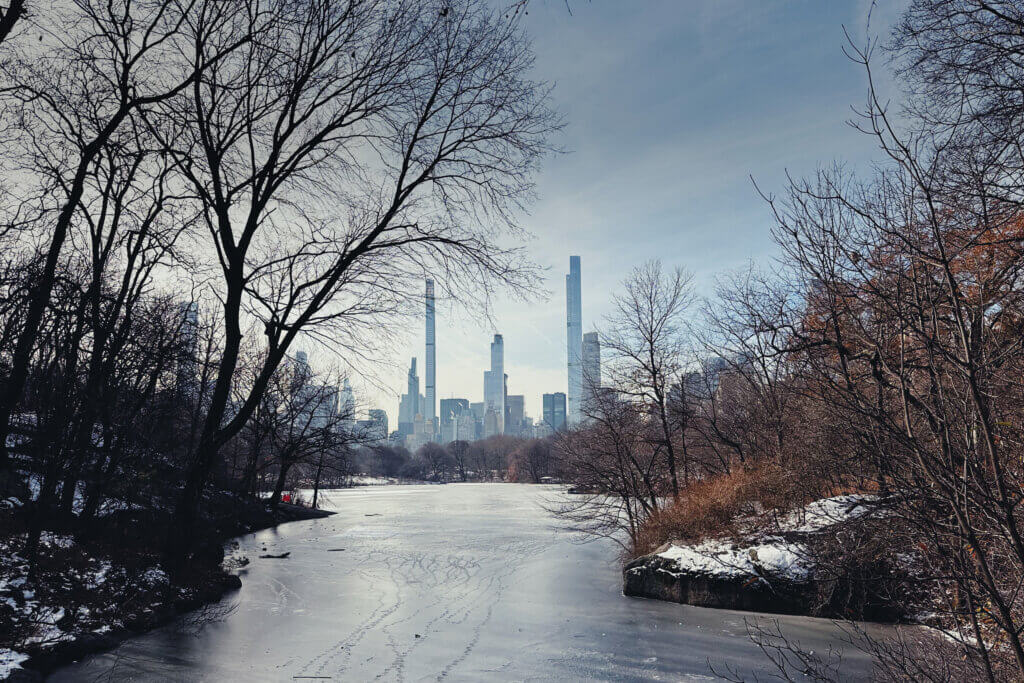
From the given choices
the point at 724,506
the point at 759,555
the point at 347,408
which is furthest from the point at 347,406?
the point at 759,555

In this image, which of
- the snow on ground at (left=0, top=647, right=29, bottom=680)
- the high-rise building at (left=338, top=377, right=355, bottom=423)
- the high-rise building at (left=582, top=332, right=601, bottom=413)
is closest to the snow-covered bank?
the high-rise building at (left=582, top=332, right=601, bottom=413)

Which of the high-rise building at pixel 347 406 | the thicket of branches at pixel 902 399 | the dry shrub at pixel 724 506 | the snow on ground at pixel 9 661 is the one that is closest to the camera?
the thicket of branches at pixel 902 399

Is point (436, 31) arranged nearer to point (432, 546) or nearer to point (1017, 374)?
Answer: point (1017, 374)

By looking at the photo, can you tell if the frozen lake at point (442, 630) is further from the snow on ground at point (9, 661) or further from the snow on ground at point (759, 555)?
the snow on ground at point (759, 555)

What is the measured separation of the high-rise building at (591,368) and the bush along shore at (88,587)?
1052 centimetres

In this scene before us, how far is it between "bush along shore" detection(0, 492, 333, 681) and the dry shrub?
390 inches

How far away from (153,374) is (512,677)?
8.98 metres

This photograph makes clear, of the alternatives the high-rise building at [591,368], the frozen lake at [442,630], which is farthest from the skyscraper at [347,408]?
the high-rise building at [591,368]

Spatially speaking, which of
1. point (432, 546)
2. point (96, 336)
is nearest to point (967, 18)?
point (96, 336)

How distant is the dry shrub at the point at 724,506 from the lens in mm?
13281

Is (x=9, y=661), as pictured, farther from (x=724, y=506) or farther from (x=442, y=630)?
(x=724, y=506)

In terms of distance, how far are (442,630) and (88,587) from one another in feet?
18.4

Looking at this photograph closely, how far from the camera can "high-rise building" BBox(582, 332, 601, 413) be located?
1899 cm

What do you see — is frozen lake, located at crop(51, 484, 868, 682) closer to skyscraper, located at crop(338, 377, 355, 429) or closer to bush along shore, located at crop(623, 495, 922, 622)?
bush along shore, located at crop(623, 495, 922, 622)
